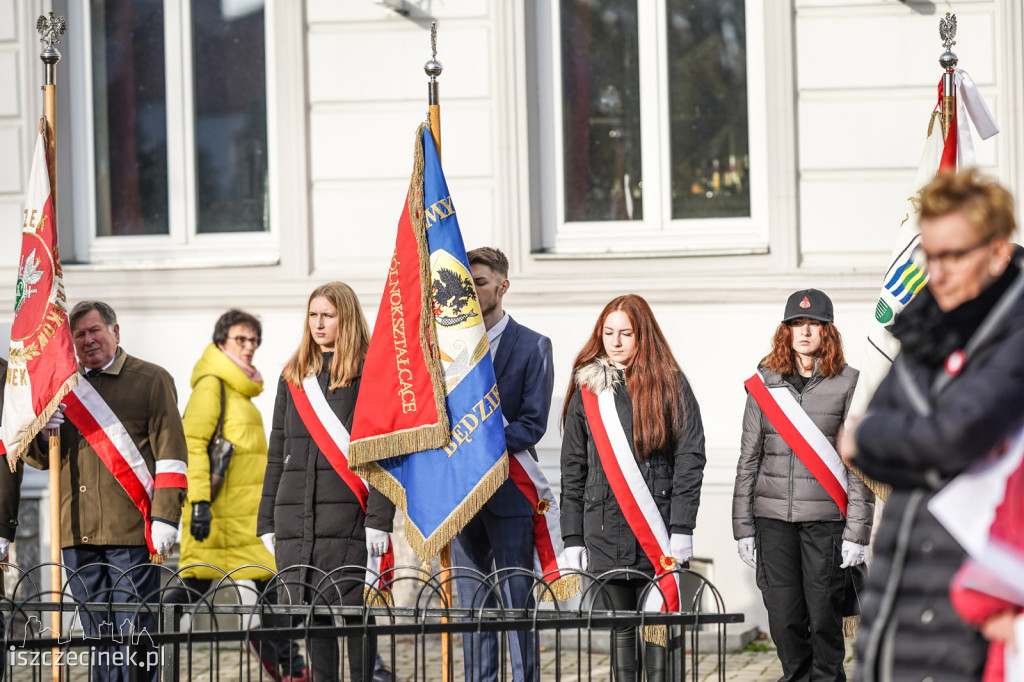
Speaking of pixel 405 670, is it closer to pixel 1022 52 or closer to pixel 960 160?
pixel 960 160

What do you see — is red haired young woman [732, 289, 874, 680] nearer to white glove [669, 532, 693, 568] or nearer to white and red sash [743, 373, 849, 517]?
white and red sash [743, 373, 849, 517]

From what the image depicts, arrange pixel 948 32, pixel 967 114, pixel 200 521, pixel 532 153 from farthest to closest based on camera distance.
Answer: pixel 532 153
pixel 200 521
pixel 948 32
pixel 967 114

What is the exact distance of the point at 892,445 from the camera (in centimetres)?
258

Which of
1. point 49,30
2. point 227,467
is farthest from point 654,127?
point 49,30

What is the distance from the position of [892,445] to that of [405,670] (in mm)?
4514

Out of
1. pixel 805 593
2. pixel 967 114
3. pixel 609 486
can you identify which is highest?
pixel 967 114

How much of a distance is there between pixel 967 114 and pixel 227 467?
3.94 meters

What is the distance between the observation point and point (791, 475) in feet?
18.2

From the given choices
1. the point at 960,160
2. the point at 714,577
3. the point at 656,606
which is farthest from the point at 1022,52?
the point at 656,606

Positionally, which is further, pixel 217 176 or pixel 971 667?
pixel 217 176

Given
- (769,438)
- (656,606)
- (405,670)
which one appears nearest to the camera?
(656,606)

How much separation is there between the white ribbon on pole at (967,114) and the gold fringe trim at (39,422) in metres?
3.99

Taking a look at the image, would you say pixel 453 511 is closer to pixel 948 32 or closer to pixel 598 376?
pixel 598 376

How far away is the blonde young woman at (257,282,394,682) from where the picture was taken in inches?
205
